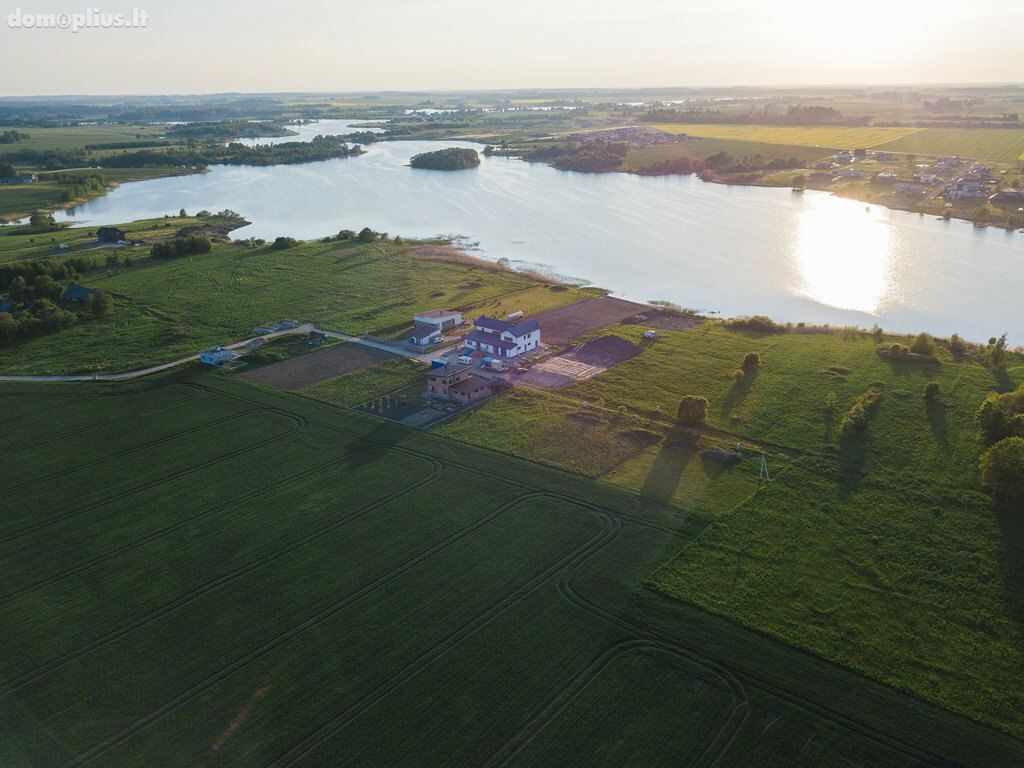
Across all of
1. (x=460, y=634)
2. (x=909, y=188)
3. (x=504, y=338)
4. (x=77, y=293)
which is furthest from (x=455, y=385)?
(x=909, y=188)

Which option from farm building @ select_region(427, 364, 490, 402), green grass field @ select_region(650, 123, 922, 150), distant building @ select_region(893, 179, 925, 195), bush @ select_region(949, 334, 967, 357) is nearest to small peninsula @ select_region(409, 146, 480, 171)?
green grass field @ select_region(650, 123, 922, 150)

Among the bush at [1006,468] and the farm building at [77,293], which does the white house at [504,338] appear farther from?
the farm building at [77,293]

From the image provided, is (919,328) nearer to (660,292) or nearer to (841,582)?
(660,292)

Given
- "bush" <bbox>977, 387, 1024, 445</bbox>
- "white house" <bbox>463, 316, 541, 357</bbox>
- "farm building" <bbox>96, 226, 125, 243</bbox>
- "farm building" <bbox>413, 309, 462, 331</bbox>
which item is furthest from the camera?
"farm building" <bbox>96, 226, 125, 243</bbox>

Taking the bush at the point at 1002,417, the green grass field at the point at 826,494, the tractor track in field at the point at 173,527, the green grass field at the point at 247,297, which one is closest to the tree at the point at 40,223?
the green grass field at the point at 247,297

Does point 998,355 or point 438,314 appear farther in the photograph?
point 438,314

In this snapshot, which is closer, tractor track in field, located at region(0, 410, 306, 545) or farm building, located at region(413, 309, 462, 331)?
tractor track in field, located at region(0, 410, 306, 545)

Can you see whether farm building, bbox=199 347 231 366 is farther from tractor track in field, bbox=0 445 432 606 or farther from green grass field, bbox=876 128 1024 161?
green grass field, bbox=876 128 1024 161

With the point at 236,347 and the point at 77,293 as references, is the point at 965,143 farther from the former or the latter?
the point at 77,293
